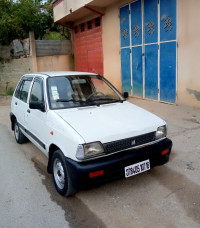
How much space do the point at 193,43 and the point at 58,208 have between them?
19.1ft

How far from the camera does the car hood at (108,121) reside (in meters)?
2.91

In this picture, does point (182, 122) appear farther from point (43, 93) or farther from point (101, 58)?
point (101, 58)

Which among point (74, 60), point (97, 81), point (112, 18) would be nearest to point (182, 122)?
point (97, 81)

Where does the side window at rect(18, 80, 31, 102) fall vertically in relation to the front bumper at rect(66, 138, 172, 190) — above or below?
above

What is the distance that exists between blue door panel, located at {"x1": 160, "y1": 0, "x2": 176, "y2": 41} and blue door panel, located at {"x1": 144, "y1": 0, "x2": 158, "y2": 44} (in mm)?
274

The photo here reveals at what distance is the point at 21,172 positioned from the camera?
13.1 feet

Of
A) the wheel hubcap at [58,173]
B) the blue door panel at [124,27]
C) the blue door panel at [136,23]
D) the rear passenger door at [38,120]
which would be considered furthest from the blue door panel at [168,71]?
the wheel hubcap at [58,173]

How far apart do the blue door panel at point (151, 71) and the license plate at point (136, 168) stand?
5.43 meters

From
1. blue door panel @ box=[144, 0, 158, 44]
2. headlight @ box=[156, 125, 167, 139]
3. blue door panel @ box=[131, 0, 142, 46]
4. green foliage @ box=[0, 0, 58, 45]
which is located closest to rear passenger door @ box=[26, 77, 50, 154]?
headlight @ box=[156, 125, 167, 139]

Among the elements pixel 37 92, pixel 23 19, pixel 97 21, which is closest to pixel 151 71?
pixel 97 21

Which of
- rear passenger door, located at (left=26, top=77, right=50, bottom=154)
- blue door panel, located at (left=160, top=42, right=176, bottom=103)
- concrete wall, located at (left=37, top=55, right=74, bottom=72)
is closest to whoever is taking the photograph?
rear passenger door, located at (left=26, top=77, right=50, bottom=154)

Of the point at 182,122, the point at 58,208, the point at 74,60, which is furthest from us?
the point at 74,60

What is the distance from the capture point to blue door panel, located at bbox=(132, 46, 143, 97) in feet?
28.9

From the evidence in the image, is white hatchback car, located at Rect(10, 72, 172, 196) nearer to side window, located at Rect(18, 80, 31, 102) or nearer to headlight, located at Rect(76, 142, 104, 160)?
headlight, located at Rect(76, 142, 104, 160)
